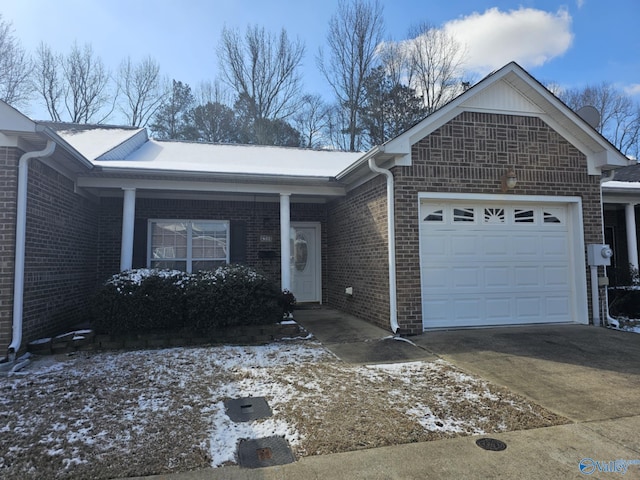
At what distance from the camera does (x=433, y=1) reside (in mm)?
10164

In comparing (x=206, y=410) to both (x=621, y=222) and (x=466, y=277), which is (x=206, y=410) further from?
(x=621, y=222)

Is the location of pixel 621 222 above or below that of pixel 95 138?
below

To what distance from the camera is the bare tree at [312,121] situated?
21.8 metres

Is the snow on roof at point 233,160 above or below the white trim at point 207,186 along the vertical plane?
above

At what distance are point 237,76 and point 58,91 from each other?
31.9 feet

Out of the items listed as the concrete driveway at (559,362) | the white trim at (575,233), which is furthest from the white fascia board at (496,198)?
the concrete driveway at (559,362)

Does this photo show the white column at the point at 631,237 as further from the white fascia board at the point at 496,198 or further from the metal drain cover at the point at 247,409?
the metal drain cover at the point at 247,409

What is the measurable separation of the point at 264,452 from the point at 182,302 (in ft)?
13.0

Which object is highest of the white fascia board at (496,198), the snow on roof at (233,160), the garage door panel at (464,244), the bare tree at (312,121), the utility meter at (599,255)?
the bare tree at (312,121)

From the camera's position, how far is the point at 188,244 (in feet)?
30.5

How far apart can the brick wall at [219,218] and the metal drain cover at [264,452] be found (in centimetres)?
589

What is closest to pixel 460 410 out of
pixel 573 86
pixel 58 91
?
pixel 58 91

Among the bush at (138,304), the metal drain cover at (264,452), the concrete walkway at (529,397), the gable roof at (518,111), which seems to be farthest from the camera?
the gable roof at (518,111)

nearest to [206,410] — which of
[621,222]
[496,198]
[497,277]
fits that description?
[497,277]
